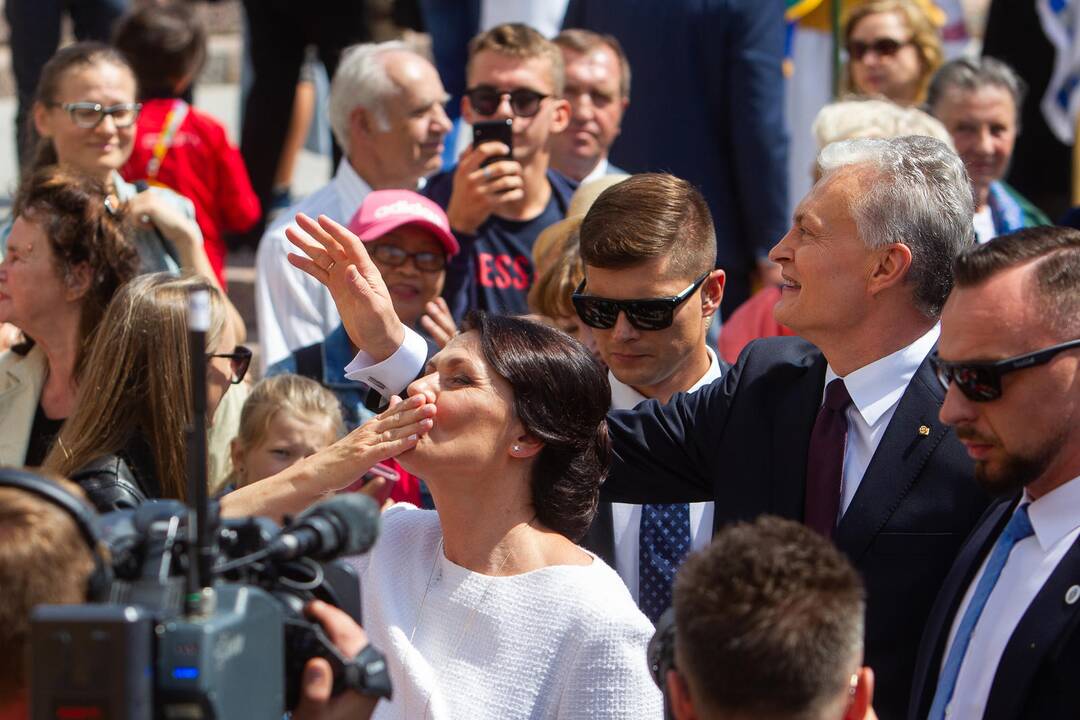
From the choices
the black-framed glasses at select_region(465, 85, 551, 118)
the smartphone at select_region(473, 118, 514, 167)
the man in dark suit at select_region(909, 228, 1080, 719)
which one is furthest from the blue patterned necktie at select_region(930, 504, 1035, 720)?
the black-framed glasses at select_region(465, 85, 551, 118)

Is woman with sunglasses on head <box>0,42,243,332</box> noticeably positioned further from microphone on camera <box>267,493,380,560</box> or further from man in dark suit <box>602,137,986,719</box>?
microphone on camera <box>267,493,380,560</box>

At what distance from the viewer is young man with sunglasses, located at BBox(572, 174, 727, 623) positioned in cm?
418

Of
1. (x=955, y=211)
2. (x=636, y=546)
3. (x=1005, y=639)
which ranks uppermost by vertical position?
(x=955, y=211)

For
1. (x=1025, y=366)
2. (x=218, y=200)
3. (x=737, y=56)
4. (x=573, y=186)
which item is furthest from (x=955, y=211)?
(x=218, y=200)

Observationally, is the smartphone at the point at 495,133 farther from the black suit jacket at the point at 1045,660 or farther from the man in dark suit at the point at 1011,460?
the black suit jacket at the point at 1045,660

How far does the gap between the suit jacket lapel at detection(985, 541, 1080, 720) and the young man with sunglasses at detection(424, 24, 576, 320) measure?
2810mm

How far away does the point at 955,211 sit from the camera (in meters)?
3.74

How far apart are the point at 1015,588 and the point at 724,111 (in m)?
4.00

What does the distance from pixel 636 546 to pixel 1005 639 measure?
4.32 feet

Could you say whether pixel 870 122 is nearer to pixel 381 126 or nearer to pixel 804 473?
pixel 381 126

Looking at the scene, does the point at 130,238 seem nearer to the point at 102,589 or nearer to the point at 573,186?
the point at 573,186

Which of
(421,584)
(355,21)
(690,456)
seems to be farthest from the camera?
(355,21)

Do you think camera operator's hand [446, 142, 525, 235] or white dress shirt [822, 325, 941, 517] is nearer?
white dress shirt [822, 325, 941, 517]

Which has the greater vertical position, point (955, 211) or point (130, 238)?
point (955, 211)
